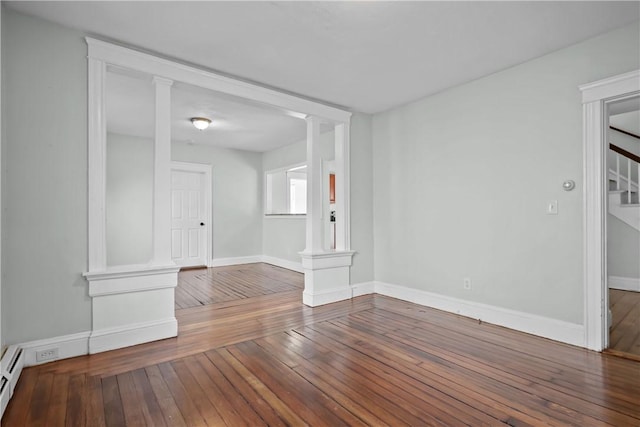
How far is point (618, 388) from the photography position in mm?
1987

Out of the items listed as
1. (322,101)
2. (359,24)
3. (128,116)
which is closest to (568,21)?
(359,24)

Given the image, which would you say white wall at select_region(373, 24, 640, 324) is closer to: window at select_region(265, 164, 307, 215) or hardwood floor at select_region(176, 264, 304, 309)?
hardwood floor at select_region(176, 264, 304, 309)

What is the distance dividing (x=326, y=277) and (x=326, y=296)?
0.23 meters

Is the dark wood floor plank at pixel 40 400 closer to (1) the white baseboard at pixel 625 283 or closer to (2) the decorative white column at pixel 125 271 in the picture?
(2) the decorative white column at pixel 125 271

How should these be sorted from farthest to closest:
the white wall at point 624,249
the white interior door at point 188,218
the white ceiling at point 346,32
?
the white interior door at point 188,218
the white wall at point 624,249
the white ceiling at point 346,32

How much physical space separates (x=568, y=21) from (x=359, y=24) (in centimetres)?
153

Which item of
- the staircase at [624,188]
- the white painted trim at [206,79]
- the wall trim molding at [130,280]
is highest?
the white painted trim at [206,79]

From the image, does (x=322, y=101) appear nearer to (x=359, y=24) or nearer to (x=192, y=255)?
(x=359, y=24)

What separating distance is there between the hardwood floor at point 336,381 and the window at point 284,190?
4060 mm

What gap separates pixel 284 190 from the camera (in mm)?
6891

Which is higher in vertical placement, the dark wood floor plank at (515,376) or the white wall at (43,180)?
the white wall at (43,180)

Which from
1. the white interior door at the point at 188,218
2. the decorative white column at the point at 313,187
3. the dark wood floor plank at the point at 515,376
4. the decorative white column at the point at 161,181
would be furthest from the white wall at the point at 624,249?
the white interior door at the point at 188,218

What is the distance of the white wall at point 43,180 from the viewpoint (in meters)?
2.24

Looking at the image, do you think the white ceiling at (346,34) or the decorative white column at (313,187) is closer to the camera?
the white ceiling at (346,34)
